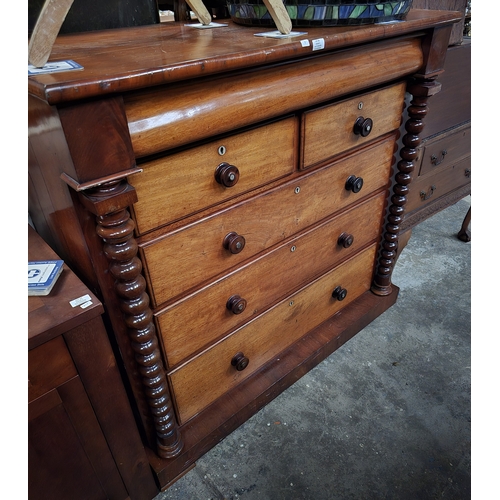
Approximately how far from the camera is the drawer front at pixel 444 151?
66.0 inches

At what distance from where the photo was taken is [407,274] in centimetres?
195

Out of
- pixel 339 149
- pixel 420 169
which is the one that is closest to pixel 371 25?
pixel 339 149

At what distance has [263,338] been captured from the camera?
4.17 feet

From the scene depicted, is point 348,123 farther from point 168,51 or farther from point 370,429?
point 370,429

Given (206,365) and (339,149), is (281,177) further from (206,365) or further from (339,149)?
(206,365)

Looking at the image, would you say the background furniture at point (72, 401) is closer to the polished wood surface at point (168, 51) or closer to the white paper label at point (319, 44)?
the polished wood surface at point (168, 51)

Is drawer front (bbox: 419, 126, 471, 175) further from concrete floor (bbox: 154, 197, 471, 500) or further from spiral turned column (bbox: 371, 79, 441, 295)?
concrete floor (bbox: 154, 197, 471, 500)

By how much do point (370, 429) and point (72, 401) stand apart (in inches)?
37.2

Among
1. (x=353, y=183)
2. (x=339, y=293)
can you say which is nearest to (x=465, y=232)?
(x=339, y=293)

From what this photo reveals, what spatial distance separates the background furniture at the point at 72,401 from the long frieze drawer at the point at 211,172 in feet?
0.69

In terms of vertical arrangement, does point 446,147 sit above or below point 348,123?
below

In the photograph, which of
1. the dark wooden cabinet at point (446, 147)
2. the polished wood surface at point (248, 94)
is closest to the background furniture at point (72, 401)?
the polished wood surface at point (248, 94)

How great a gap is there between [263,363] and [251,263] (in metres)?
0.45

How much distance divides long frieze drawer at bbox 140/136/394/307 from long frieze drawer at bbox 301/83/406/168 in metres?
0.05
